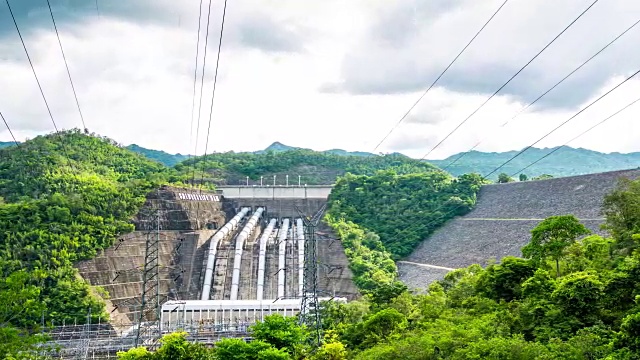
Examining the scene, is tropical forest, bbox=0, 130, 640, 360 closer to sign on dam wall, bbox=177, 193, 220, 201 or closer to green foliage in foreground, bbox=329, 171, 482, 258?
green foliage in foreground, bbox=329, 171, 482, 258

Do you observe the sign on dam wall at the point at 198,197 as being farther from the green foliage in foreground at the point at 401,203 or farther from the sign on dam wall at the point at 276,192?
Result: the green foliage in foreground at the point at 401,203

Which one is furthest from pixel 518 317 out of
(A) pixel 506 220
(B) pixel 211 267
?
(B) pixel 211 267

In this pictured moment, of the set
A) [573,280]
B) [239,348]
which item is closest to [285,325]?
[239,348]

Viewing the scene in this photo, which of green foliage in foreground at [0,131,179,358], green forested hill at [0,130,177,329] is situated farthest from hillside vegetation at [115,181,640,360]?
green foliage in foreground at [0,131,179,358]

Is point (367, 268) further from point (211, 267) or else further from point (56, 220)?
point (56, 220)

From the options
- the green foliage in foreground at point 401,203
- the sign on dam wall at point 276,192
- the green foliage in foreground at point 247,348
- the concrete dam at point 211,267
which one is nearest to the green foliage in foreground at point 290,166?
the sign on dam wall at point 276,192

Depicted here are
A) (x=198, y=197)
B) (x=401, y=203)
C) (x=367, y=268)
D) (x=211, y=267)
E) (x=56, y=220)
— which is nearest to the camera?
(x=56, y=220)
